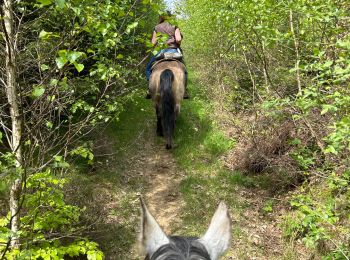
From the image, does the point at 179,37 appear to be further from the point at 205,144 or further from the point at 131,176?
the point at 131,176

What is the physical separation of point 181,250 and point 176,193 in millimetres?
5131

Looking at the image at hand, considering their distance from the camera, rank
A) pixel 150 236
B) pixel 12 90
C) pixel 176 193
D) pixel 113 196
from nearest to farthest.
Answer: pixel 150 236
pixel 12 90
pixel 113 196
pixel 176 193

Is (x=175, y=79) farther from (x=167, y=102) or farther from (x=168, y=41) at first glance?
(x=168, y=41)

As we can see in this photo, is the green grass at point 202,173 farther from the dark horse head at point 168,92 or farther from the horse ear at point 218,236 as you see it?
the horse ear at point 218,236

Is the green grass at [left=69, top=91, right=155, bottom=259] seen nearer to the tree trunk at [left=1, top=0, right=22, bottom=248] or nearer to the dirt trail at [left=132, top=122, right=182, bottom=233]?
the dirt trail at [left=132, top=122, right=182, bottom=233]

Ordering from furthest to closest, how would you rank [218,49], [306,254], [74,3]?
[218,49] < [306,254] < [74,3]

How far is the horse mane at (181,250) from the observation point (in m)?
1.78

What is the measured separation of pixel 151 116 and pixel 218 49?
155 inches

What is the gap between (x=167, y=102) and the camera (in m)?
8.16

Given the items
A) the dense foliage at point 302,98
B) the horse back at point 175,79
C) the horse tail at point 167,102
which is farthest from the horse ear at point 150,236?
the horse back at point 175,79

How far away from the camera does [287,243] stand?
5.28 metres

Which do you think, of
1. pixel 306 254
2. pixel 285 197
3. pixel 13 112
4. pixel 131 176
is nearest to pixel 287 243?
pixel 306 254

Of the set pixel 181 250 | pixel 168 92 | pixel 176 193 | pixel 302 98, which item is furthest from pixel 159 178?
pixel 181 250

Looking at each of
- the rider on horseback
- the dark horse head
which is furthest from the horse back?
the rider on horseback
